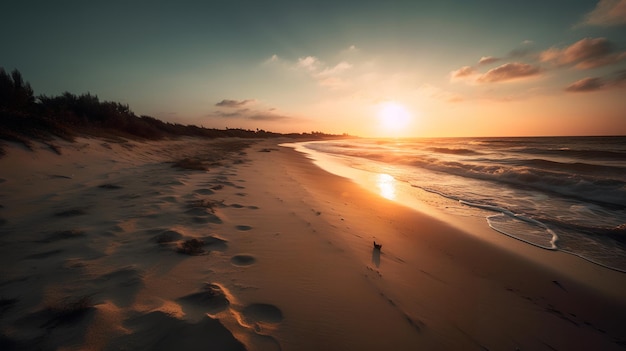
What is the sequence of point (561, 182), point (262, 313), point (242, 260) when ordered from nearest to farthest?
point (262, 313) → point (242, 260) → point (561, 182)

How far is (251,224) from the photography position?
379 centimetres

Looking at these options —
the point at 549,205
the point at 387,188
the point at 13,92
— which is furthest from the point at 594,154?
the point at 13,92

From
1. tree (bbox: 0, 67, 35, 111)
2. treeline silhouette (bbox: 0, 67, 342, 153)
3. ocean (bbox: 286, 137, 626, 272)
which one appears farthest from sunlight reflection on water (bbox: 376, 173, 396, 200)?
tree (bbox: 0, 67, 35, 111)

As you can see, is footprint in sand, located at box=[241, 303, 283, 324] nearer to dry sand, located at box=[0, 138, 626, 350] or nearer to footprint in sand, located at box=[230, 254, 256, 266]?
dry sand, located at box=[0, 138, 626, 350]

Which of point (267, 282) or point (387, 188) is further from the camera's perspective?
point (387, 188)

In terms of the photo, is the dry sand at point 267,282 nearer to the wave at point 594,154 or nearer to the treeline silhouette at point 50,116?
the treeline silhouette at point 50,116

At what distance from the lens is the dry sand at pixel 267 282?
171 centimetres

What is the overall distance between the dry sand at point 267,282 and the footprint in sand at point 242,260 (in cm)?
1

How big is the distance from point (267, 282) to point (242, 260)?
0.49m

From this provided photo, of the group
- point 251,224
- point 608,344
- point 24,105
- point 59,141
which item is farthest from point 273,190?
point 24,105

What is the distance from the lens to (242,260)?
269 cm

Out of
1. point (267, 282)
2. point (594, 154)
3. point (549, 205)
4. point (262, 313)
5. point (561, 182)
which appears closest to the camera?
point (262, 313)

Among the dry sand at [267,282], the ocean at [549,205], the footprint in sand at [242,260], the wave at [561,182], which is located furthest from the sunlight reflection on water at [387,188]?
the footprint in sand at [242,260]

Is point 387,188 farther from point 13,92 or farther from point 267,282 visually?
point 13,92
